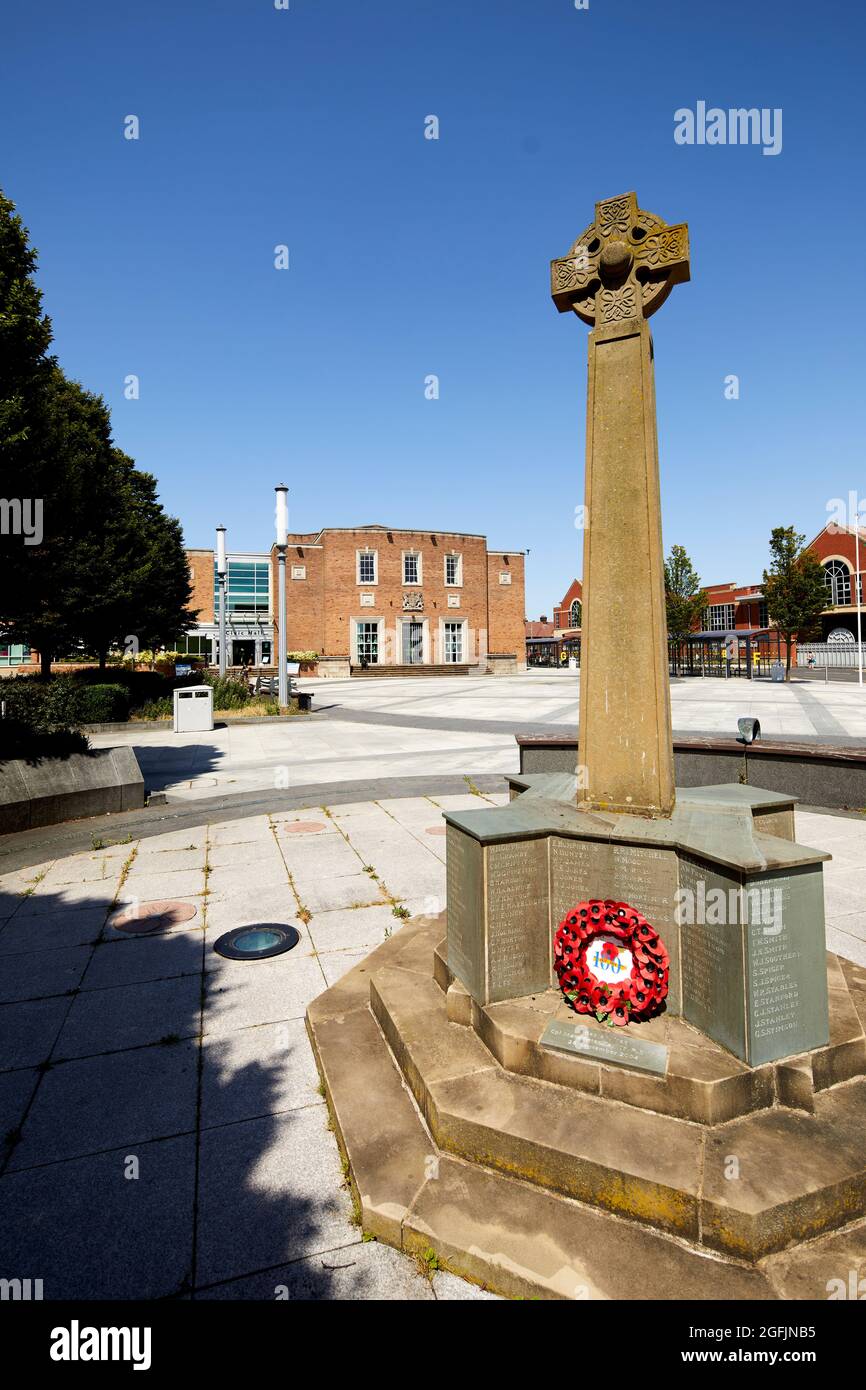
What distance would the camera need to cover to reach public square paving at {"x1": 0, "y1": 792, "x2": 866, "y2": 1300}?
8.48 feet

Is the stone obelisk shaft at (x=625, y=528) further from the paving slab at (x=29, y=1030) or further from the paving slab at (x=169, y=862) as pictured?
the paving slab at (x=169, y=862)

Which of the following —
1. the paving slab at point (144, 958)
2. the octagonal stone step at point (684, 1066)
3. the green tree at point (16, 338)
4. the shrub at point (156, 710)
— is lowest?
the paving slab at point (144, 958)

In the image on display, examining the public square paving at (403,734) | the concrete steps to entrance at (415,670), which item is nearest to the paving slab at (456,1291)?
the public square paving at (403,734)

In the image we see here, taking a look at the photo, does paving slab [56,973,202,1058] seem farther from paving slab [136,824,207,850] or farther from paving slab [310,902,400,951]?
paving slab [136,824,207,850]

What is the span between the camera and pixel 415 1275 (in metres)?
2.52

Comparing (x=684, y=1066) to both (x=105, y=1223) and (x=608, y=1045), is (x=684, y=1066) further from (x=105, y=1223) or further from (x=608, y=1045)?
(x=105, y=1223)

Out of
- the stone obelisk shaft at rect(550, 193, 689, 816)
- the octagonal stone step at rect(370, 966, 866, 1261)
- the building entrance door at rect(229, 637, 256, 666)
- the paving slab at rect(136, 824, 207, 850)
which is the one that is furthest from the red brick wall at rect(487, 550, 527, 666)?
the octagonal stone step at rect(370, 966, 866, 1261)

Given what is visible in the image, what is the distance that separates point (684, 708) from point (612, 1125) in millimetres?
21206

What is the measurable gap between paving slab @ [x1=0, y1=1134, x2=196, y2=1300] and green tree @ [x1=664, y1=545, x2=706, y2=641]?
148 ft

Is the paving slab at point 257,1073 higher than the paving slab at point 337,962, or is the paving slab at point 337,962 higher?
the paving slab at point 337,962

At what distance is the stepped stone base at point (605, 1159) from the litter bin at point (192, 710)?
16239 millimetres

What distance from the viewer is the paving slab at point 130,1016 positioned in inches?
160

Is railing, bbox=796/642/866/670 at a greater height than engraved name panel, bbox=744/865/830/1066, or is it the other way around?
railing, bbox=796/642/866/670

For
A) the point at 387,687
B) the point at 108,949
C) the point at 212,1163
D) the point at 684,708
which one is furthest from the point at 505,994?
the point at 387,687
